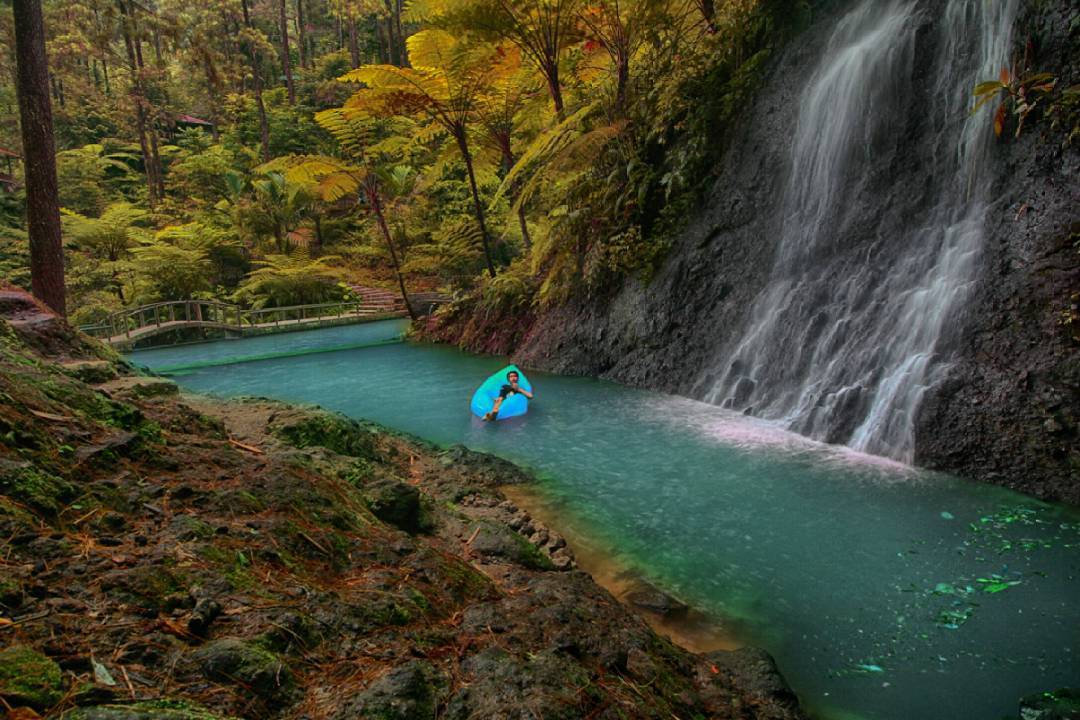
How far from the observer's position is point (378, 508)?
9.97ft

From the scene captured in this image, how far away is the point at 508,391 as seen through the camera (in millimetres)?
6895

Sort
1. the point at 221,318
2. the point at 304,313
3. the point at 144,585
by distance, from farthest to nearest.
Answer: the point at 304,313
the point at 221,318
the point at 144,585

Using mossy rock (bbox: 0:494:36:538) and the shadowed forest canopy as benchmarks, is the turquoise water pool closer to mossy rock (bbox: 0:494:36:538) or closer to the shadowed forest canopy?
mossy rock (bbox: 0:494:36:538)

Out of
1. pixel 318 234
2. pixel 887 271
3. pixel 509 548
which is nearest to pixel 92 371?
pixel 509 548

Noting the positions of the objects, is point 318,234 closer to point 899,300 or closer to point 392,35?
point 392,35

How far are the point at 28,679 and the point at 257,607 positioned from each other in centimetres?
54

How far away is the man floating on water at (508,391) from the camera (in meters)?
6.81

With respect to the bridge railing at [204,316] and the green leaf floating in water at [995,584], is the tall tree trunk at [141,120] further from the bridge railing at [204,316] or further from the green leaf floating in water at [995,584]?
the green leaf floating in water at [995,584]

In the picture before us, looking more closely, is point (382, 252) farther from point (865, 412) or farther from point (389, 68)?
point (865, 412)

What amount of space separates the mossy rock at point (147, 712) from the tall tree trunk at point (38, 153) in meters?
6.24

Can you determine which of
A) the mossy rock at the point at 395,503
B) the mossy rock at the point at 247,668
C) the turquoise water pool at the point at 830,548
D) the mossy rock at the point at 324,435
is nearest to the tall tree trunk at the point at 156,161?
the turquoise water pool at the point at 830,548

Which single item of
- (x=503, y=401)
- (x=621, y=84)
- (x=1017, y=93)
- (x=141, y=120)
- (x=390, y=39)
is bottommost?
(x=503, y=401)

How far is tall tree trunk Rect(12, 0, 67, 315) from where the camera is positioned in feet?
17.7

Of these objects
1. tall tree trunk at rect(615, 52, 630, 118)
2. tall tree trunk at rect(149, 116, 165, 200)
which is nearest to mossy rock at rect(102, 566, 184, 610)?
tall tree trunk at rect(615, 52, 630, 118)
